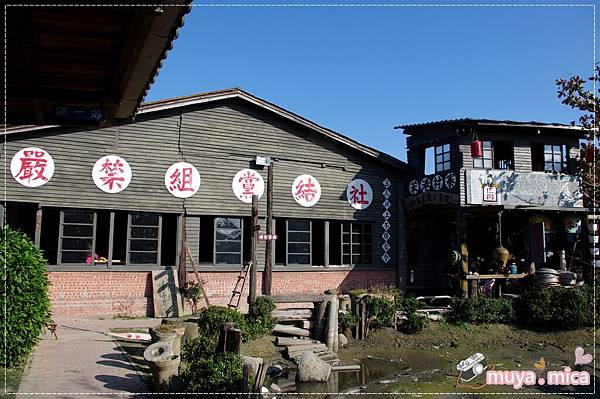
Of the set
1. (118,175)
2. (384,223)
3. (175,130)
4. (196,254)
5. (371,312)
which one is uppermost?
(175,130)

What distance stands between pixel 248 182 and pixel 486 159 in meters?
9.28

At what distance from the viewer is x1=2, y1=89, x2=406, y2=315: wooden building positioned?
15.0 metres

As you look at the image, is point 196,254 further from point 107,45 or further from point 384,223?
point 107,45

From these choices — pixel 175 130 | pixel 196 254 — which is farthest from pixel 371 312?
pixel 175 130

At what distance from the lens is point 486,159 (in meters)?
18.9

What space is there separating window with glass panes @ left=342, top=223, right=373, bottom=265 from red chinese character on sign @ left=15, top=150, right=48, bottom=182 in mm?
10965

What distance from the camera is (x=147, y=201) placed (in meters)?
→ 16.1

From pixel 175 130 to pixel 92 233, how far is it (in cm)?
437

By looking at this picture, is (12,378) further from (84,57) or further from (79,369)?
(84,57)

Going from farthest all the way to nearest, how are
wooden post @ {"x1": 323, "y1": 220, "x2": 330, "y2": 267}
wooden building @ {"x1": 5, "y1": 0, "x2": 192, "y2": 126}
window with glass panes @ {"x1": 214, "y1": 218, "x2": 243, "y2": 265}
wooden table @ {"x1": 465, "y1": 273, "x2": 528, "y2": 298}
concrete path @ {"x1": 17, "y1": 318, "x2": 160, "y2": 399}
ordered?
wooden post @ {"x1": 323, "y1": 220, "x2": 330, "y2": 267}
wooden table @ {"x1": 465, "y1": 273, "x2": 528, "y2": 298}
window with glass panes @ {"x1": 214, "y1": 218, "x2": 243, "y2": 265}
concrete path @ {"x1": 17, "y1": 318, "x2": 160, "y2": 399}
wooden building @ {"x1": 5, "y1": 0, "x2": 192, "y2": 126}

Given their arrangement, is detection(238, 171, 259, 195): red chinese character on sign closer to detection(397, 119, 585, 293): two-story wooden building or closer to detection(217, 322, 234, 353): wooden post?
detection(397, 119, 585, 293): two-story wooden building

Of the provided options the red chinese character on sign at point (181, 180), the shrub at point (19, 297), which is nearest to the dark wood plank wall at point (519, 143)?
the red chinese character on sign at point (181, 180)

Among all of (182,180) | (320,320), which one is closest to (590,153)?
(320,320)

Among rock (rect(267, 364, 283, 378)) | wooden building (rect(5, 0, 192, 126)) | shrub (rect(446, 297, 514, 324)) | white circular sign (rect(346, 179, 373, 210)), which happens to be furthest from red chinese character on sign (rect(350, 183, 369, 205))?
wooden building (rect(5, 0, 192, 126))
